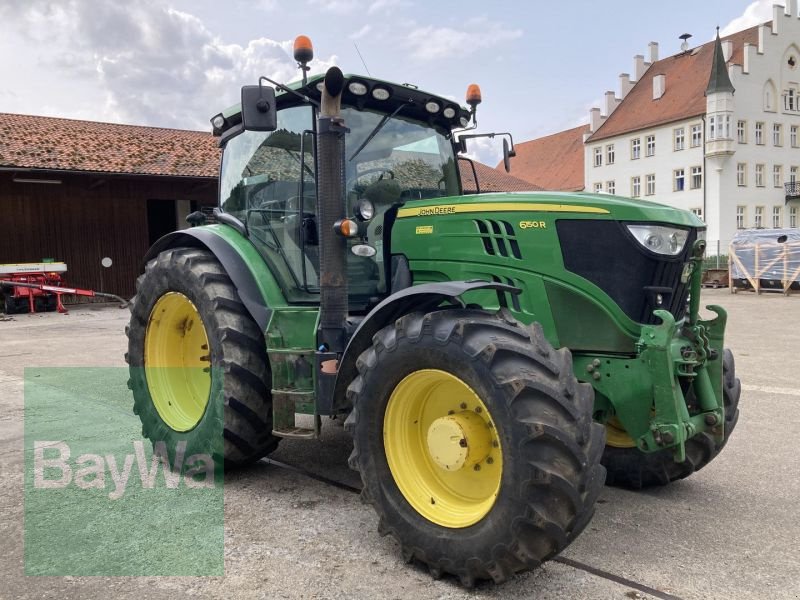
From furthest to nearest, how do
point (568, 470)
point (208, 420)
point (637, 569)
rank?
point (208, 420), point (637, 569), point (568, 470)

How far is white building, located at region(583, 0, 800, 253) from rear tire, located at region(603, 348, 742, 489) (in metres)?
36.7

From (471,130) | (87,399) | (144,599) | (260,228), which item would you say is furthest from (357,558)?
(87,399)

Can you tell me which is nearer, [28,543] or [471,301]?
[28,543]

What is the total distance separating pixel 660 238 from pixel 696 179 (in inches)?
1624

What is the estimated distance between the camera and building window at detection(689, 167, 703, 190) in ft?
132

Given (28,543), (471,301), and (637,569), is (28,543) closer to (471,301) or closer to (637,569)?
(471,301)

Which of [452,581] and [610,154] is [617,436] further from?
[610,154]

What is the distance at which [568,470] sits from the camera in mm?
2551

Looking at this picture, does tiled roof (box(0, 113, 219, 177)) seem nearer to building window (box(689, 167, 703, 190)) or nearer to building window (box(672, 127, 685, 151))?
building window (box(689, 167, 703, 190))

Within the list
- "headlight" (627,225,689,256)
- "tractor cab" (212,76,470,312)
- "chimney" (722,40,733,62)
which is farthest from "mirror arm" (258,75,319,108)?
"chimney" (722,40,733,62)

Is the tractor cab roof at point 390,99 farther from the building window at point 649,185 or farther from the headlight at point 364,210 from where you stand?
the building window at point 649,185

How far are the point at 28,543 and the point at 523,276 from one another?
2669mm

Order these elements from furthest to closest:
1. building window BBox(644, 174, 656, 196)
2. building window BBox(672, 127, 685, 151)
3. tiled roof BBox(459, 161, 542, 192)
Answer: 1. building window BBox(644, 174, 656, 196)
2. building window BBox(672, 127, 685, 151)
3. tiled roof BBox(459, 161, 542, 192)

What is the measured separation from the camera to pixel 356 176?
402 cm
